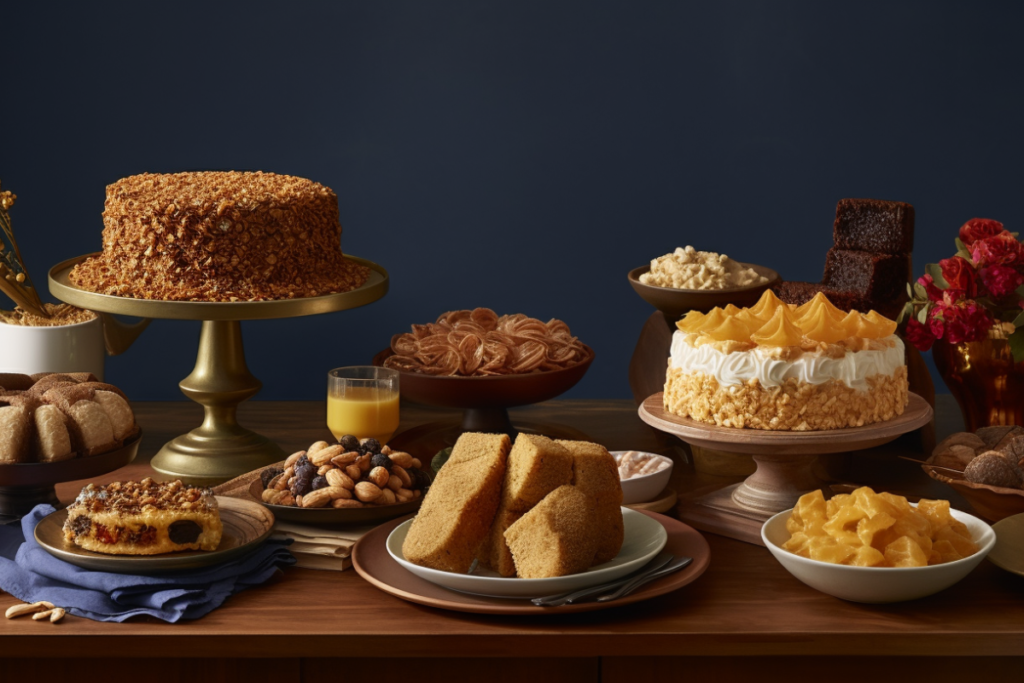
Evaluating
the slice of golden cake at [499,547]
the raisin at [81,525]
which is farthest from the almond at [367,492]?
the raisin at [81,525]

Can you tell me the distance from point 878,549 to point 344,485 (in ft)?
2.68

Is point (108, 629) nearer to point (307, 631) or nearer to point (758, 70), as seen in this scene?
point (307, 631)

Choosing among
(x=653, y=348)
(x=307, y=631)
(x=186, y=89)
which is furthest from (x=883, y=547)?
(x=186, y=89)

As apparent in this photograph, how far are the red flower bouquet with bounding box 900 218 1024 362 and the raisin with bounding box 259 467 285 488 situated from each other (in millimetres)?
1284

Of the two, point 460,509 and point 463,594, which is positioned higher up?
point 460,509

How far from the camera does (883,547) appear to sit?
1.61 metres

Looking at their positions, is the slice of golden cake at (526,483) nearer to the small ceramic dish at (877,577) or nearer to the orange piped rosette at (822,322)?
the small ceramic dish at (877,577)

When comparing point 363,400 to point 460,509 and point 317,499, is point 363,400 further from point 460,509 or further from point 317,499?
point 460,509

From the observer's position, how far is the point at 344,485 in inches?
72.2

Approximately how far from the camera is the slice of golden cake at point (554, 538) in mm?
1591

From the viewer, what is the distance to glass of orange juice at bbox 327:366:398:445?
7.63 feet

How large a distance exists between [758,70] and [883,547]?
2896 millimetres

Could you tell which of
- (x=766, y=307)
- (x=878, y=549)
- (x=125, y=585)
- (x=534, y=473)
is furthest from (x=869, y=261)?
(x=125, y=585)

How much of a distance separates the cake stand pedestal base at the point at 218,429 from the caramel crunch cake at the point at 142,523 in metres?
0.53
